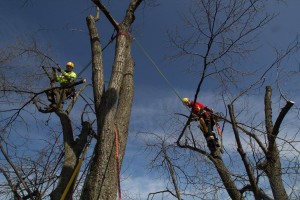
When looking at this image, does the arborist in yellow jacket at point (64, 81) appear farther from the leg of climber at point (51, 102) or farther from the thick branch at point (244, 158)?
the thick branch at point (244, 158)

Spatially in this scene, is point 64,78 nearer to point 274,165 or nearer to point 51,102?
point 51,102

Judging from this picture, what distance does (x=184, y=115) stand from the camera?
548 cm

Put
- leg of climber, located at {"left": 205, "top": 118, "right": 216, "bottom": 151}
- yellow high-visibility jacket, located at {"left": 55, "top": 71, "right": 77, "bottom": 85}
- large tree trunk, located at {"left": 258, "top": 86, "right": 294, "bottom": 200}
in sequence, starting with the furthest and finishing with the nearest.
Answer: yellow high-visibility jacket, located at {"left": 55, "top": 71, "right": 77, "bottom": 85} < leg of climber, located at {"left": 205, "top": 118, "right": 216, "bottom": 151} < large tree trunk, located at {"left": 258, "top": 86, "right": 294, "bottom": 200}

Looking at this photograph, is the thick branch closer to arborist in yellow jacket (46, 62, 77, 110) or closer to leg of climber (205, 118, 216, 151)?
leg of climber (205, 118, 216, 151)

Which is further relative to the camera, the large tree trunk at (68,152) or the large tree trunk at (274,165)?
the large tree trunk at (274,165)

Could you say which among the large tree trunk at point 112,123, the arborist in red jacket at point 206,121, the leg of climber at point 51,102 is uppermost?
the arborist in red jacket at point 206,121

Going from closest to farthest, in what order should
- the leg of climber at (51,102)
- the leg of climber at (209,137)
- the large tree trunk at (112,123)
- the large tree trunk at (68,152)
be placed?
the large tree trunk at (112,123) < the large tree trunk at (68,152) < the leg of climber at (51,102) < the leg of climber at (209,137)

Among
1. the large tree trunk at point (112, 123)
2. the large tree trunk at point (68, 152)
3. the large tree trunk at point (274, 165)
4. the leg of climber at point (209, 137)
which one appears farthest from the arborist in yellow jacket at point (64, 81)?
the large tree trunk at point (274, 165)

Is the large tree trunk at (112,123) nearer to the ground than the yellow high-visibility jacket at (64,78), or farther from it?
nearer to the ground

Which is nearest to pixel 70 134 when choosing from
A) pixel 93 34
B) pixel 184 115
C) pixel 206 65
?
pixel 93 34

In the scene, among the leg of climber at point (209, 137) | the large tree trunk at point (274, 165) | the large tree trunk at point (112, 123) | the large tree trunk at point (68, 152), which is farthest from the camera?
the leg of climber at point (209, 137)

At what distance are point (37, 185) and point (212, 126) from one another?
339 centimetres

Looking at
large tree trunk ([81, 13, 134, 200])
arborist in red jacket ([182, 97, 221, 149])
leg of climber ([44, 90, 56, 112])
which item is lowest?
large tree trunk ([81, 13, 134, 200])

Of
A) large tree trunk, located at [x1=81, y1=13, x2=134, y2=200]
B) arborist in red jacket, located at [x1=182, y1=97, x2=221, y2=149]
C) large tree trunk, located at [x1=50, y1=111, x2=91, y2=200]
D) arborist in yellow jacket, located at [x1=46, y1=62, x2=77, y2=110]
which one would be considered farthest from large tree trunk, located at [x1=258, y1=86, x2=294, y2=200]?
arborist in yellow jacket, located at [x1=46, y1=62, x2=77, y2=110]
